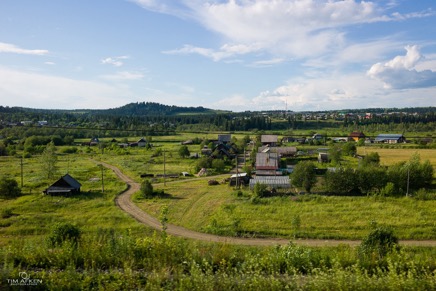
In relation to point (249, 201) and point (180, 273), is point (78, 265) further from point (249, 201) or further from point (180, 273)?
point (249, 201)

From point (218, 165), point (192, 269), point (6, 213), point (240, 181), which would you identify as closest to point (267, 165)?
point (240, 181)

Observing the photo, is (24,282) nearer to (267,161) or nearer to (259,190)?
(259,190)

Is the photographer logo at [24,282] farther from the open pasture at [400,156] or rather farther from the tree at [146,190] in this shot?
the open pasture at [400,156]

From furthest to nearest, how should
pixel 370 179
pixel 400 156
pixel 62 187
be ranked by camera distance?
pixel 400 156 < pixel 62 187 < pixel 370 179

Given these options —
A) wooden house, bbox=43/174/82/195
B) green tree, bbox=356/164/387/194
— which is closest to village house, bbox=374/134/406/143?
green tree, bbox=356/164/387/194

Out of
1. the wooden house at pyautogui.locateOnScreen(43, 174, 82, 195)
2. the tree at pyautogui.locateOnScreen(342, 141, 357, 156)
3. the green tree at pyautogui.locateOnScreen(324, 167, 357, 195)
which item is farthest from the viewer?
the tree at pyautogui.locateOnScreen(342, 141, 357, 156)

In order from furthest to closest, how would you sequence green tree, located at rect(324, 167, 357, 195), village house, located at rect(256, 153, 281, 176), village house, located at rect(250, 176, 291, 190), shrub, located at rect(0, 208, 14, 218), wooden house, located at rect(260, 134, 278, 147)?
wooden house, located at rect(260, 134, 278, 147) < village house, located at rect(256, 153, 281, 176) < village house, located at rect(250, 176, 291, 190) < green tree, located at rect(324, 167, 357, 195) < shrub, located at rect(0, 208, 14, 218)

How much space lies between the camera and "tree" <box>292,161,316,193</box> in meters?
25.3

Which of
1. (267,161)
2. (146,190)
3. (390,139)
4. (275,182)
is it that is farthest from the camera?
(390,139)

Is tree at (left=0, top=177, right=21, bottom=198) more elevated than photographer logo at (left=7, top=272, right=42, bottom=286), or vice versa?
photographer logo at (left=7, top=272, right=42, bottom=286)

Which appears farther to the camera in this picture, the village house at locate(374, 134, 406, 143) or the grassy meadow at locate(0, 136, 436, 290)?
the village house at locate(374, 134, 406, 143)

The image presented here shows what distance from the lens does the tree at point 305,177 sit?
82.9ft

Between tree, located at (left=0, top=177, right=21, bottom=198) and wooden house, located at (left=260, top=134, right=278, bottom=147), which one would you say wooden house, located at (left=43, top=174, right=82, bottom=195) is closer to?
tree, located at (left=0, top=177, right=21, bottom=198)

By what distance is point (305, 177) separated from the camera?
25.3 metres
